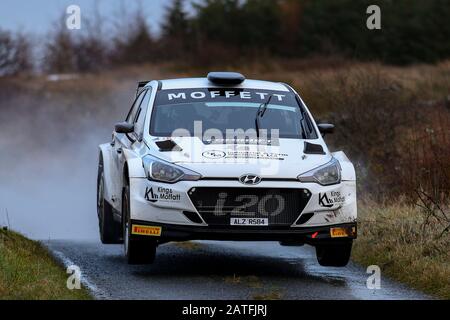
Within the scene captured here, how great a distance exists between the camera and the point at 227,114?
11961mm

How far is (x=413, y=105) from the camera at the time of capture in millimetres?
21969

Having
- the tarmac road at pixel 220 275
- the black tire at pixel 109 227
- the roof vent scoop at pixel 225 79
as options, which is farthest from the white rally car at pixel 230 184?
the black tire at pixel 109 227

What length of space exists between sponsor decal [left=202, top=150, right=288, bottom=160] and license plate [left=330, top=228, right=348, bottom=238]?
759 millimetres

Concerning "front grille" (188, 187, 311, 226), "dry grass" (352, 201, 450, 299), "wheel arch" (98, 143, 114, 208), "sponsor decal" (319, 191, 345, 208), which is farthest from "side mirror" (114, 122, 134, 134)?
"dry grass" (352, 201, 450, 299)

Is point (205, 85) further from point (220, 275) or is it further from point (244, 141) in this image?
point (220, 275)

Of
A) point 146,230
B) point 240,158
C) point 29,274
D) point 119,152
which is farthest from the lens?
point 119,152

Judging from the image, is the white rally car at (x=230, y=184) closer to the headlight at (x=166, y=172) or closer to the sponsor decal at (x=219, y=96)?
the headlight at (x=166, y=172)

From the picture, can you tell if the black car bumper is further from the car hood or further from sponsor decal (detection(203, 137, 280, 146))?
sponsor decal (detection(203, 137, 280, 146))

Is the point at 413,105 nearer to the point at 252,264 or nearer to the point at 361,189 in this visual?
the point at 361,189

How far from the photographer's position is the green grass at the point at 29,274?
30.8ft

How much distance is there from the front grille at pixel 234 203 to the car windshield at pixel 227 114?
1.05m

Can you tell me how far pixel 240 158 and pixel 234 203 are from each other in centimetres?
42

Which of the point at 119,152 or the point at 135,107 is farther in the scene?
the point at 135,107

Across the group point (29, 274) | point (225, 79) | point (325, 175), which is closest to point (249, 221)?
point (325, 175)
